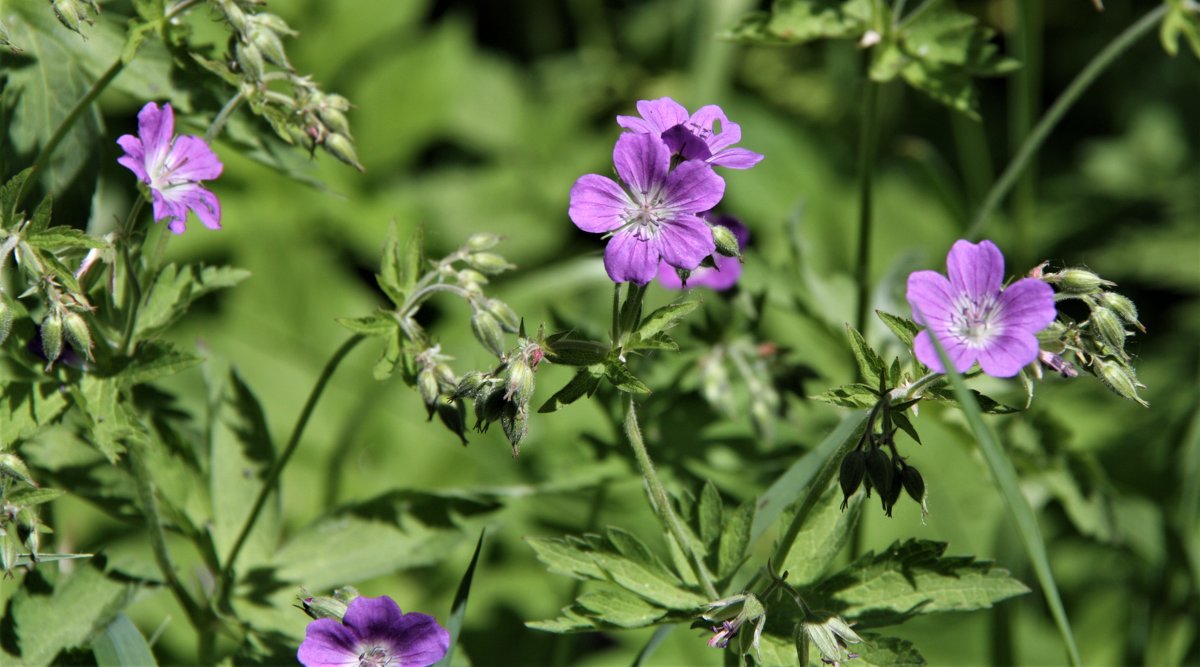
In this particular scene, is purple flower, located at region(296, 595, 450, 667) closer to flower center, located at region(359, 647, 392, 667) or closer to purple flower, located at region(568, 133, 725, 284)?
flower center, located at region(359, 647, 392, 667)

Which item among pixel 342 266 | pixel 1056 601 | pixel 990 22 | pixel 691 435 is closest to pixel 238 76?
pixel 691 435

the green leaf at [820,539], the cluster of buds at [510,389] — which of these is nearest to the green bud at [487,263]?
the cluster of buds at [510,389]

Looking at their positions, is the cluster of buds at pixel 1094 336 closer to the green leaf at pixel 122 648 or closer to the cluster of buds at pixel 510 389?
the cluster of buds at pixel 510 389

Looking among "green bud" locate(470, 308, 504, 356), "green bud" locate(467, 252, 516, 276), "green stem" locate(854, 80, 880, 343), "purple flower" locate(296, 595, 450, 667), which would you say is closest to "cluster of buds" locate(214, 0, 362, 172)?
"green bud" locate(467, 252, 516, 276)

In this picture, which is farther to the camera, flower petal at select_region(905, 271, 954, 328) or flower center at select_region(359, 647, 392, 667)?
flower center at select_region(359, 647, 392, 667)

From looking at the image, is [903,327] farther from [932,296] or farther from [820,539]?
[820,539]
